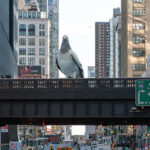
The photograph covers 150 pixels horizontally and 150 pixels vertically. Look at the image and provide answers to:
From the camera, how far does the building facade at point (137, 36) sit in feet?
477

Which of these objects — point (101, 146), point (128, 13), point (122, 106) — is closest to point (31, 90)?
point (122, 106)

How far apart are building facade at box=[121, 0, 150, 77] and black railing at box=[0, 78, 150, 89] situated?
108 m

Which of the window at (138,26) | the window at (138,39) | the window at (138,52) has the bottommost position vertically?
the window at (138,52)

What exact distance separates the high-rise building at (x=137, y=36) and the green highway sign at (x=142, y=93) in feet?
356

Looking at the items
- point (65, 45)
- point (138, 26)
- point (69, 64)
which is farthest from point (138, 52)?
point (69, 64)

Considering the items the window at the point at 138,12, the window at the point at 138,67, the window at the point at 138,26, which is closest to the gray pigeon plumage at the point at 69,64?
the window at the point at 138,67

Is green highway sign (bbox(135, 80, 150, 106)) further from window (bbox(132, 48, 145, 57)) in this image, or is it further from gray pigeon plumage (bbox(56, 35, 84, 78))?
window (bbox(132, 48, 145, 57))

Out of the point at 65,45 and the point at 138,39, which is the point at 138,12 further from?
the point at 65,45

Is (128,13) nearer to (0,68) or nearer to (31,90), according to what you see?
(0,68)

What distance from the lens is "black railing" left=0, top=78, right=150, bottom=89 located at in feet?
122

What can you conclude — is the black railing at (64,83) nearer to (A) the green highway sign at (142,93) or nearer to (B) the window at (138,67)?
(A) the green highway sign at (142,93)

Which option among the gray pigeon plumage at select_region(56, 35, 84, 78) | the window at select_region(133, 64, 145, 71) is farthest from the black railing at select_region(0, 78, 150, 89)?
the window at select_region(133, 64, 145, 71)

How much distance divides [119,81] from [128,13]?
368ft

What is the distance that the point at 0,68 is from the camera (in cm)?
7131
